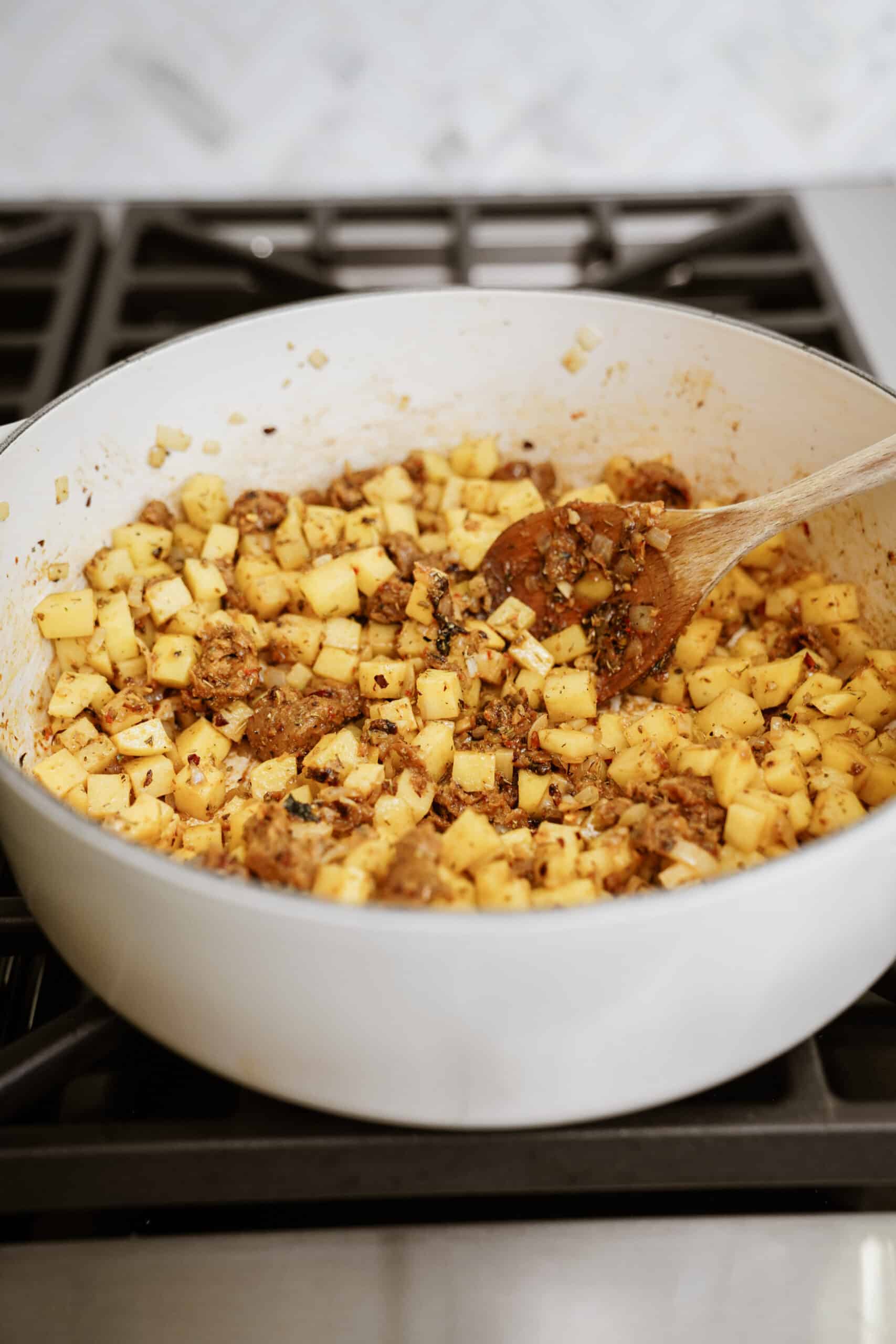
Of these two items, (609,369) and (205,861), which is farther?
(609,369)

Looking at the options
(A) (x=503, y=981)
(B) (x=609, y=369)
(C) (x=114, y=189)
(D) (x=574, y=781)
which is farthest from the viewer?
(C) (x=114, y=189)

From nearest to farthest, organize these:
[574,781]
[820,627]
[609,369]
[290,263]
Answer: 1. [574,781]
2. [820,627]
3. [609,369]
4. [290,263]

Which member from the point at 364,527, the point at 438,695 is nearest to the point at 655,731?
the point at 438,695

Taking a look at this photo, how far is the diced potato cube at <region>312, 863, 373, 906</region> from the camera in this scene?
3.35 feet

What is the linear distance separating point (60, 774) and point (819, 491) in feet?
3.21

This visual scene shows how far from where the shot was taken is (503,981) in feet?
2.72

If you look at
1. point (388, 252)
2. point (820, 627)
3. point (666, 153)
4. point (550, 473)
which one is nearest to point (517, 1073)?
point (820, 627)

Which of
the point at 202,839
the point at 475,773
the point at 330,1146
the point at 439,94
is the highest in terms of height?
the point at 439,94

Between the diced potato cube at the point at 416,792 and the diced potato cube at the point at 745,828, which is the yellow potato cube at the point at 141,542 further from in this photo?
the diced potato cube at the point at 745,828

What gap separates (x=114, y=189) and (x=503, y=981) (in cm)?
233

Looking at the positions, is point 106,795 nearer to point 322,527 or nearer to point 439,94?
point 322,527

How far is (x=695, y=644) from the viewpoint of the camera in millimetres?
1580

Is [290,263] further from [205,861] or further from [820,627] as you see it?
[205,861]

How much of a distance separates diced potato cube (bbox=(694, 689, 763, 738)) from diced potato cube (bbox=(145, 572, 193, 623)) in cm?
74
